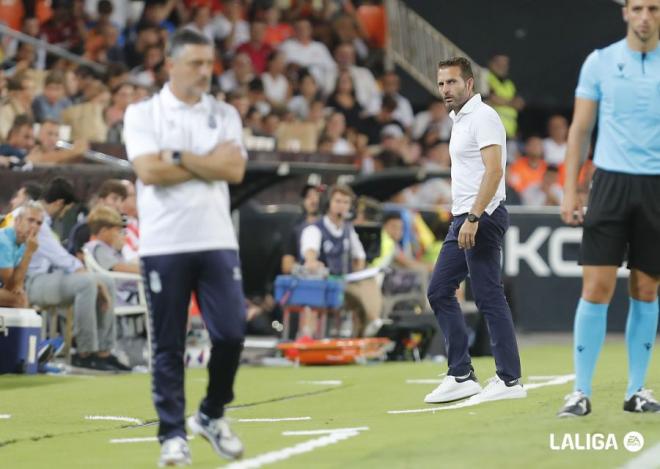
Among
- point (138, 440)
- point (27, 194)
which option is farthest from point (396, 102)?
point (138, 440)

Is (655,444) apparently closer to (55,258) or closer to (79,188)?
(55,258)

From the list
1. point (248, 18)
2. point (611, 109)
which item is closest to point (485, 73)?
point (248, 18)

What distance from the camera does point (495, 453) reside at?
719 centimetres

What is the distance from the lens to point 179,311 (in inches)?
293

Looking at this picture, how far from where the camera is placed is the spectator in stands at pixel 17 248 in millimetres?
13977

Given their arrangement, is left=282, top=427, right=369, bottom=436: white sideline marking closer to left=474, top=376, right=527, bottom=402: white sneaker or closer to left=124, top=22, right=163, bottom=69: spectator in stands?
left=474, top=376, right=527, bottom=402: white sneaker

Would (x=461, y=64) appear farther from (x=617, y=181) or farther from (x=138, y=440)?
(x=138, y=440)

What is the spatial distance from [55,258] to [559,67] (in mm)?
15094

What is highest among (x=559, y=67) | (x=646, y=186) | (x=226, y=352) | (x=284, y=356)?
(x=559, y=67)

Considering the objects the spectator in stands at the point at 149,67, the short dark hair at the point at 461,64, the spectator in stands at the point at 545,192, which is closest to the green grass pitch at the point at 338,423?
the short dark hair at the point at 461,64

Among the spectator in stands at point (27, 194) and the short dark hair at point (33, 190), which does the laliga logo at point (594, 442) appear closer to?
the spectator in stands at point (27, 194)

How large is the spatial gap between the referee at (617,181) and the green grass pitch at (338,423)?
0.55 m

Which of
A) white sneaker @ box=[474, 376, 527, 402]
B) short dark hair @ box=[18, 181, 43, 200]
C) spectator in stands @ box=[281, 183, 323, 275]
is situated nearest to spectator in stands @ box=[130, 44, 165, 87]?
spectator in stands @ box=[281, 183, 323, 275]

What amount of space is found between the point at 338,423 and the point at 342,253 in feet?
26.4
